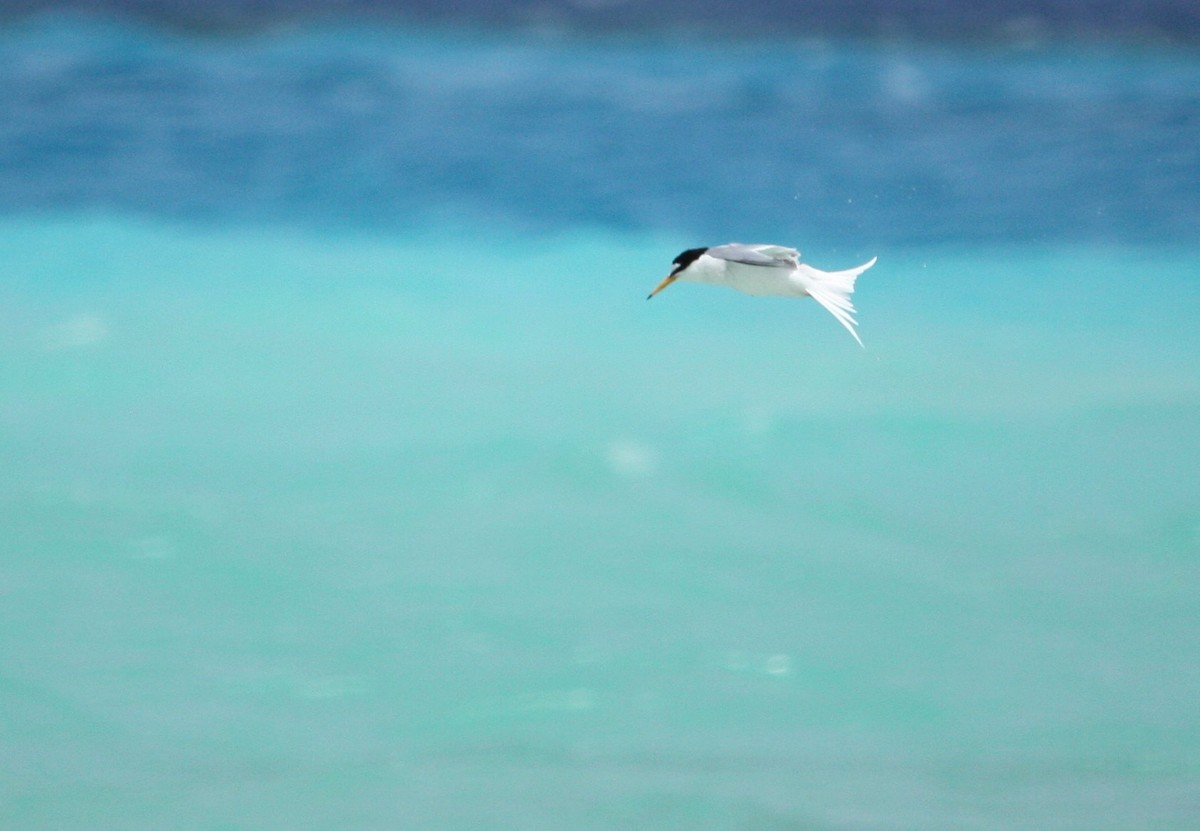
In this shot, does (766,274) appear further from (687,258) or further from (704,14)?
(704,14)

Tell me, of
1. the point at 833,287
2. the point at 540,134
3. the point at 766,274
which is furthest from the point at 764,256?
the point at 540,134

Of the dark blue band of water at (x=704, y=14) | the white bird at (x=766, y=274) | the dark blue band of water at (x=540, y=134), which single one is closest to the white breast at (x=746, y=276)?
the white bird at (x=766, y=274)

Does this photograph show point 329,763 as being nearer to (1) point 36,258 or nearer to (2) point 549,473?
(2) point 549,473

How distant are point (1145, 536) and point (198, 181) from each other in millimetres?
1952

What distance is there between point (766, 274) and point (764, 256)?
Answer: 0.10 ft

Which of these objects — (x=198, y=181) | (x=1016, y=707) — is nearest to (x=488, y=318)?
(x=198, y=181)

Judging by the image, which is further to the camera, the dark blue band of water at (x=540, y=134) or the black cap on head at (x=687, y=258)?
the dark blue band of water at (x=540, y=134)

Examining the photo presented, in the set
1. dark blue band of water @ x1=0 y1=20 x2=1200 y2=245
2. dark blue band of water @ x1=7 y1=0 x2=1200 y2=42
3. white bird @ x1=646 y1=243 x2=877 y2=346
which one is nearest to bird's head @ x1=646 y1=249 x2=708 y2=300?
white bird @ x1=646 y1=243 x2=877 y2=346

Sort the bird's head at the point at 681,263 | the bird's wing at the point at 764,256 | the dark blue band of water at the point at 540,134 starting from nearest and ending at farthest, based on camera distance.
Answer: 1. the bird's wing at the point at 764,256
2. the bird's head at the point at 681,263
3. the dark blue band of water at the point at 540,134

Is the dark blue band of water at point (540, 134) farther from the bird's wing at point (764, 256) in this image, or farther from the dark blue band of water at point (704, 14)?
the bird's wing at point (764, 256)

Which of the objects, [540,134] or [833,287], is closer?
[833,287]

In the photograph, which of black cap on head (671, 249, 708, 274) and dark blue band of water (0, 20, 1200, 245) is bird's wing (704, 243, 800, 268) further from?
dark blue band of water (0, 20, 1200, 245)

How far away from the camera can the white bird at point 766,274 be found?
2852mm

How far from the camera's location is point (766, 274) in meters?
2.86
